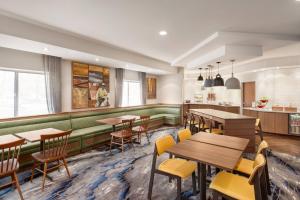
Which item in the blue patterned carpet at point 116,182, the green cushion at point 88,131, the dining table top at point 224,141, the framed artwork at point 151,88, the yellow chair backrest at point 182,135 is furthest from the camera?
the framed artwork at point 151,88

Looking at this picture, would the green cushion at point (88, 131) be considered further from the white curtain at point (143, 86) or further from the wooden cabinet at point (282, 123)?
the wooden cabinet at point (282, 123)

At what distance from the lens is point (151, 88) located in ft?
25.6

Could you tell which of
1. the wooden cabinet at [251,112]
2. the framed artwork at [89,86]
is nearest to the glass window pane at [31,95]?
the framed artwork at [89,86]

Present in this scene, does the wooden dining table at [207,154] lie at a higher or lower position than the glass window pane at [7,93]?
lower

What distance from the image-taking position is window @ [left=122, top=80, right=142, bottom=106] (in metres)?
6.64

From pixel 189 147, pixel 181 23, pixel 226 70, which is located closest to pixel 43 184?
pixel 189 147

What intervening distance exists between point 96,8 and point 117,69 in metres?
3.59

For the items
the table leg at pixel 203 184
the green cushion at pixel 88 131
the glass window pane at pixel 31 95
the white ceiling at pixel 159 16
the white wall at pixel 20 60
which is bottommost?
Result: the table leg at pixel 203 184

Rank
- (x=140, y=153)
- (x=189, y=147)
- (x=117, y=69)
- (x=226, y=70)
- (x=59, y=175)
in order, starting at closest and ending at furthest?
(x=189, y=147), (x=59, y=175), (x=140, y=153), (x=117, y=69), (x=226, y=70)

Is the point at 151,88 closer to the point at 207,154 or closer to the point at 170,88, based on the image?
the point at 170,88

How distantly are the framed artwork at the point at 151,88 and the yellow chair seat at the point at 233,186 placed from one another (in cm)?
592

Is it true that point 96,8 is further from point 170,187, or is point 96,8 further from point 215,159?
point 170,187

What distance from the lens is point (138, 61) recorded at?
5.38 meters

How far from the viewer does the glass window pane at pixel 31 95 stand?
3.87m
